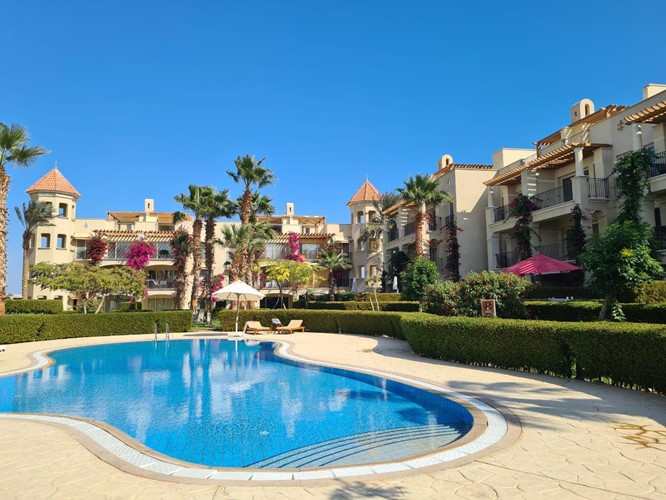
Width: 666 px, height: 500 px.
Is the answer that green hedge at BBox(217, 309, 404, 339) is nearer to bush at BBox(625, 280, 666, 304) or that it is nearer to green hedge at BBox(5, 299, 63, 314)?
bush at BBox(625, 280, 666, 304)

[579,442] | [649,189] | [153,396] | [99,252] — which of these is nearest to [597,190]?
[649,189]

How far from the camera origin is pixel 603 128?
2353 cm

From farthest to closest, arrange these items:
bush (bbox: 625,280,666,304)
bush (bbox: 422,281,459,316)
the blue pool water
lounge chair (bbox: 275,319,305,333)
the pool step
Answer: lounge chair (bbox: 275,319,305,333)
bush (bbox: 422,281,459,316)
bush (bbox: 625,280,666,304)
the blue pool water
the pool step

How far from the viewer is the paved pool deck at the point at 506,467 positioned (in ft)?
14.5

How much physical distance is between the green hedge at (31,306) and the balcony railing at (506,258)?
31992mm

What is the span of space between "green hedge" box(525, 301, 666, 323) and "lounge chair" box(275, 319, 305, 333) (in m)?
12.9

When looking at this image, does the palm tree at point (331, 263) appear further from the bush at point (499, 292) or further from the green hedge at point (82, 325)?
the bush at point (499, 292)

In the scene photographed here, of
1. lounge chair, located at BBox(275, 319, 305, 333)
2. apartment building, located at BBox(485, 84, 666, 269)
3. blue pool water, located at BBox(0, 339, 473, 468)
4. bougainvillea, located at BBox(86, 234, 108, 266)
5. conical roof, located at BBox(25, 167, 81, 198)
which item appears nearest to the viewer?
blue pool water, located at BBox(0, 339, 473, 468)

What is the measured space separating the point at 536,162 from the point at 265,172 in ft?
59.5

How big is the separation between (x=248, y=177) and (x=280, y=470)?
29.0 meters

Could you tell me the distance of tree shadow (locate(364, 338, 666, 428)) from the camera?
7.34m

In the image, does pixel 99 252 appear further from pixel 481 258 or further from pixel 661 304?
pixel 661 304

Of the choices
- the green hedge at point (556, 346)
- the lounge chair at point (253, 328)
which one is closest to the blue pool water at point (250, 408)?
the green hedge at point (556, 346)

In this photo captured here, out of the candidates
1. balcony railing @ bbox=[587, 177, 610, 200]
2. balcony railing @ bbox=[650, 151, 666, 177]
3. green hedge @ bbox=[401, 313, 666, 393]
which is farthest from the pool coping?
balcony railing @ bbox=[587, 177, 610, 200]
